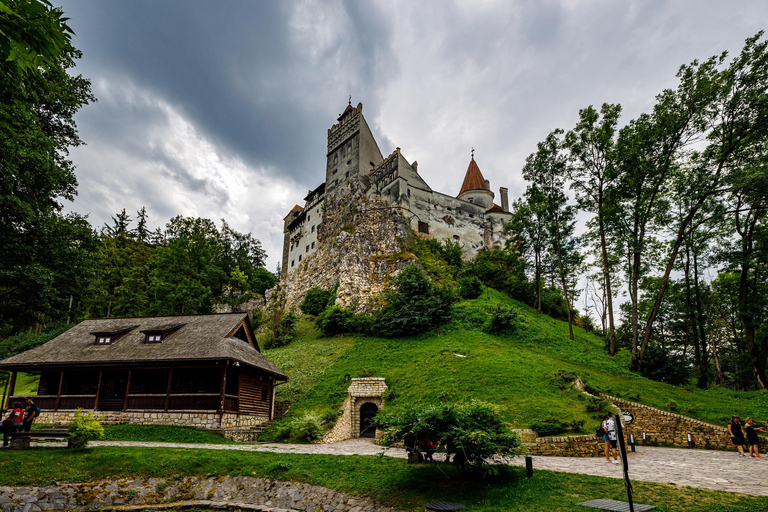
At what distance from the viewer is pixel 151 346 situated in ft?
65.4

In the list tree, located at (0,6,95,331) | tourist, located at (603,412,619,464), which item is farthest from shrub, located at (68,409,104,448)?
tourist, located at (603,412,619,464)

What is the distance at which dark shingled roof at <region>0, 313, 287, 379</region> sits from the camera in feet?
61.5

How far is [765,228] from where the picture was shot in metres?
Answer: 24.9

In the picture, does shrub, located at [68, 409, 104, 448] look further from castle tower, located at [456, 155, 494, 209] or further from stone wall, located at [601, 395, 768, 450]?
castle tower, located at [456, 155, 494, 209]

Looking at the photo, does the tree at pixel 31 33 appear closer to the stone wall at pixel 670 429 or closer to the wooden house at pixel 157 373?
the wooden house at pixel 157 373

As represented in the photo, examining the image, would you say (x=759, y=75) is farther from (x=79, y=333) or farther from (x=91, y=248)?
(x=79, y=333)

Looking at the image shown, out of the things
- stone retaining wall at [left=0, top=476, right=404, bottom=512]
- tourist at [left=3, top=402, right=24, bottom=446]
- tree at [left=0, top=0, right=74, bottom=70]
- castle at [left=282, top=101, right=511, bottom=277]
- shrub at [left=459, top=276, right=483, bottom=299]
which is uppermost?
castle at [left=282, top=101, right=511, bottom=277]

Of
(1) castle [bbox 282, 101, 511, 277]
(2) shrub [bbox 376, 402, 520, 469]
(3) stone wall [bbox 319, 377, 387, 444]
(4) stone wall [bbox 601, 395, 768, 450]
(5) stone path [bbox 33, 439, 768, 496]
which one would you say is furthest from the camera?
(1) castle [bbox 282, 101, 511, 277]

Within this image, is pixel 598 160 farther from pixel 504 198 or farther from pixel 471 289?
pixel 504 198

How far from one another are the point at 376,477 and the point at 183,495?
17.0 ft

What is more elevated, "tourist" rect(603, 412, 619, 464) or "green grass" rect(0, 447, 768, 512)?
"tourist" rect(603, 412, 619, 464)

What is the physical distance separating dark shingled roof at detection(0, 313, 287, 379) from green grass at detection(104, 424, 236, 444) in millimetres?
2927

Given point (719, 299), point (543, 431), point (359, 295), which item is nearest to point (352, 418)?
point (543, 431)

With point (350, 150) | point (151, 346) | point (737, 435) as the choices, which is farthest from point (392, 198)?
point (737, 435)
